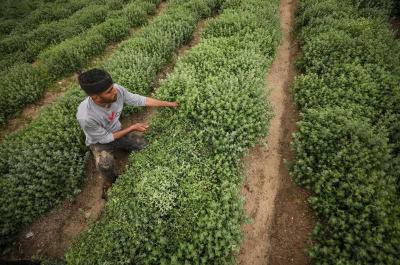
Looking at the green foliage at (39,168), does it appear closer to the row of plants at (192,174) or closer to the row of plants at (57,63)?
the row of plants at (192,174)

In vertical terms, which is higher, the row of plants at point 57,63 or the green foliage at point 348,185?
the green foliage at point 348,185

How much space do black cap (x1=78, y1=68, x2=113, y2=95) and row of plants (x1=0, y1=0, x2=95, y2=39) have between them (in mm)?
10917

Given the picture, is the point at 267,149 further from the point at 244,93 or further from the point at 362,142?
the point at 362,142

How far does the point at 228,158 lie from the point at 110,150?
2670mm

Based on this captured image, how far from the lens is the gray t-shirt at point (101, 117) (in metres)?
5.13

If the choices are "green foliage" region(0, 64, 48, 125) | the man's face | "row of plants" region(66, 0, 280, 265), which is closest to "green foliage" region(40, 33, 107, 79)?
"green foliage" region(0, 64, 48, 125)

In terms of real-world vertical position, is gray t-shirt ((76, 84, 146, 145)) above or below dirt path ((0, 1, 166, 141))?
above

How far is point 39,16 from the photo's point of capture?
1355 cm

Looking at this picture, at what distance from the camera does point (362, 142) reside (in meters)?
5.59

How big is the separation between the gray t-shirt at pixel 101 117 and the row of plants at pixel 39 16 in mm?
10434

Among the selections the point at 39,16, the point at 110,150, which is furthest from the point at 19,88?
the point at 39,16

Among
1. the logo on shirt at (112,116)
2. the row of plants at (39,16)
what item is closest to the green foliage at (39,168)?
the logo on shirt at (112,116)

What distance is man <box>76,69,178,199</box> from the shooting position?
15.3 ft

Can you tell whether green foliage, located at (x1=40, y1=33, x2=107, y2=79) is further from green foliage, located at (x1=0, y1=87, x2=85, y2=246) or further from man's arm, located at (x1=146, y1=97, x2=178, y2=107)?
man's arm, located at (x1=146, y1=97, x2=178, y2=107)
